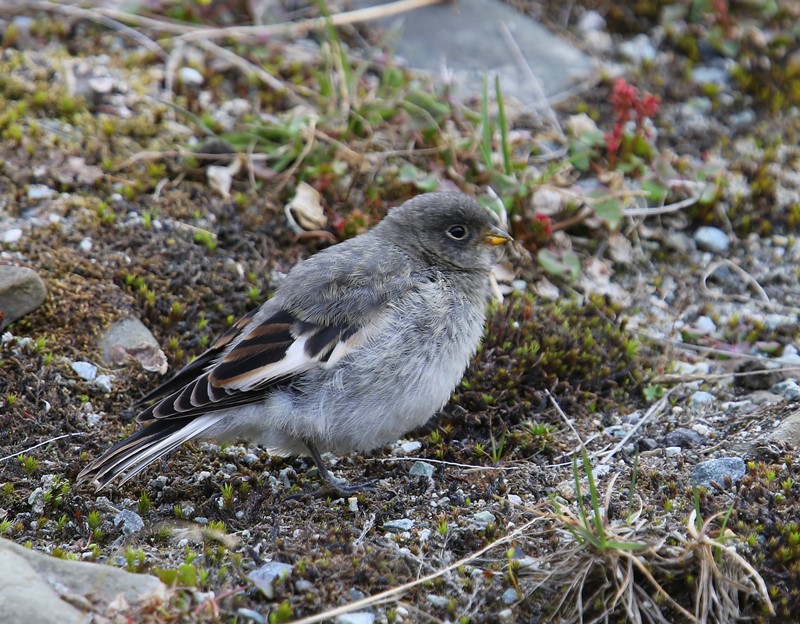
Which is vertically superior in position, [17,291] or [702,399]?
[17,291]

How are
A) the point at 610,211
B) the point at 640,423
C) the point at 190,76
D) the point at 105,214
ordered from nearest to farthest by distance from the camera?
the point at 640,423, the point at 105,214, the point at 610,211, the point at 190,76

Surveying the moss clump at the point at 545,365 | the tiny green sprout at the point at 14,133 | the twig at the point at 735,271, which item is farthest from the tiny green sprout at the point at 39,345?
the twig at the point at 735,271

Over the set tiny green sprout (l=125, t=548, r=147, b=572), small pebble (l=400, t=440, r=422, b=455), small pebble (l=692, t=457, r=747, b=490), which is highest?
small pebble (l=692, t=457, r=747, b=490)

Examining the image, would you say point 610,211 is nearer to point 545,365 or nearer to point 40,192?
point 545,365

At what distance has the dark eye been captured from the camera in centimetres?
526

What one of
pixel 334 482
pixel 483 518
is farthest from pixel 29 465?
pixel 483 518

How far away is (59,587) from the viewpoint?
3.58m

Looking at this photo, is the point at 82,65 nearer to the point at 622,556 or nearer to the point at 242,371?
the point at 242,371

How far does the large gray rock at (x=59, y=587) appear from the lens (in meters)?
3.38

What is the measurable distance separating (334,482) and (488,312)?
4.84ft

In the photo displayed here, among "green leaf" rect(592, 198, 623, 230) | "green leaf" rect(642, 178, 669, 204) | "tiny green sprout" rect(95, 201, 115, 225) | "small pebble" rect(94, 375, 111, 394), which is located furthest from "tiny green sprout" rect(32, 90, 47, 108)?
"green leaf" rect(642, 178, 669, 204)

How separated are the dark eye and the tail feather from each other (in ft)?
5.11

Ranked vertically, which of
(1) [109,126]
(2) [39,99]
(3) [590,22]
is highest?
(3) [590,22]

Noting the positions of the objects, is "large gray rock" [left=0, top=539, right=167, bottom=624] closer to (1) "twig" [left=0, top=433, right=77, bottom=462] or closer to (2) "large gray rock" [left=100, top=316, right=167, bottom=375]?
(1) "twig" [left=0, top=433, right=77, bottom=462]
